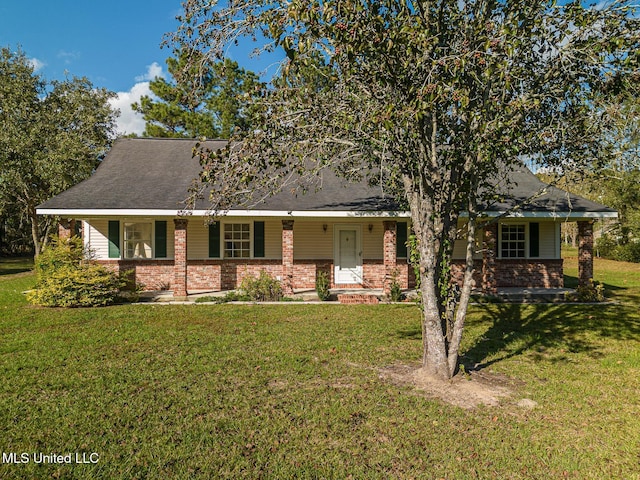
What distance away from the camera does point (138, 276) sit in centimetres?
1382

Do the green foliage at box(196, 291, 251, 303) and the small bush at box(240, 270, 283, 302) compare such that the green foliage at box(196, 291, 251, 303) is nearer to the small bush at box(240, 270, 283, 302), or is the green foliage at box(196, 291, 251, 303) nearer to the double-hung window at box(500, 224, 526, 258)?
the small bush at box(240, 270, 283, 302)

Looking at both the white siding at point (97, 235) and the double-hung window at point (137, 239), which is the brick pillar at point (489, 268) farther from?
the white siding at point (97, 235)

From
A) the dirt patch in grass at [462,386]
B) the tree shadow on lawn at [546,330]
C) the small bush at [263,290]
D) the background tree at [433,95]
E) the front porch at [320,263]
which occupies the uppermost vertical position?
the background tree at [433,95]

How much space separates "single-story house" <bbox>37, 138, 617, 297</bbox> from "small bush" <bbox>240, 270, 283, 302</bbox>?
1.82 feet

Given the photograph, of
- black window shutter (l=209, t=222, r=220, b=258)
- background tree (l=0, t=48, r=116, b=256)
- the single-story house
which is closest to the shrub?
the single-story house

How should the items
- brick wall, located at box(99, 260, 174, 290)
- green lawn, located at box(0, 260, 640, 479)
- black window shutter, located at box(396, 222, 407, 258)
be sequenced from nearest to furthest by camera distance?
green lawn, located at box(0, 260, 640, 479) → brick wall, located at box(99, 260, 174, 290) → black window shutter, located at box(396, 222, 407, 258)

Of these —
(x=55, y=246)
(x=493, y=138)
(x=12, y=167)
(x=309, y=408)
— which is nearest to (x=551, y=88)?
(x=493, y=138)

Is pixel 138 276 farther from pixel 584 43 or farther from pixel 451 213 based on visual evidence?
pixel 584 43

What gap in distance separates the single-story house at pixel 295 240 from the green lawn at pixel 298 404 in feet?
14.2

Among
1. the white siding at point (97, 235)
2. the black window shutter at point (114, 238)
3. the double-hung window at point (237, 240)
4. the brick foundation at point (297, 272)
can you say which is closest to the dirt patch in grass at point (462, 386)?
the brick foundation at point (297, 272)

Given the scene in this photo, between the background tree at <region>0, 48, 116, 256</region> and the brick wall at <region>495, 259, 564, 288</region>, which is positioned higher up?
the background tree at <region>0, 48, 116, 256</region>

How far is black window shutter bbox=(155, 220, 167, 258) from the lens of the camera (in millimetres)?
13812

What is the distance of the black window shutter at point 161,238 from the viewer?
13812mm

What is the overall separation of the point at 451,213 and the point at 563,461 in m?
3.38
